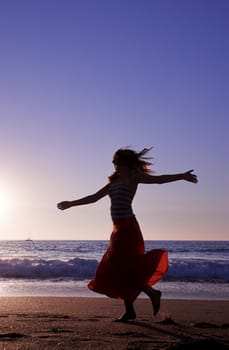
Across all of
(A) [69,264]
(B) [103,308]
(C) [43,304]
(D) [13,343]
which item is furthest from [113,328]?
(A) [69,264]

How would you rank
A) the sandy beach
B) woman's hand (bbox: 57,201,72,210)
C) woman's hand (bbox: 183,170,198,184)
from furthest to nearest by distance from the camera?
woman's hand (bbox: 57,201,72,210) < woman's hand (bbox: 183,170,198,184) < the sandy beach

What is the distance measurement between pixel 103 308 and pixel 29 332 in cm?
279

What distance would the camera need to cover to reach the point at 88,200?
595 centimetres

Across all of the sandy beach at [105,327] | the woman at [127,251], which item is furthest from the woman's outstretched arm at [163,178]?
the sandy beach at [105,327]

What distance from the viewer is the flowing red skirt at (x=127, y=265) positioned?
5570mm

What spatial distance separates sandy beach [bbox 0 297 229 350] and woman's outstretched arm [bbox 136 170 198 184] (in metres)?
1.42

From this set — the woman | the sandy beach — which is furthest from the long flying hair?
the sandy beach

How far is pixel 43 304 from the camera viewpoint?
765 cm

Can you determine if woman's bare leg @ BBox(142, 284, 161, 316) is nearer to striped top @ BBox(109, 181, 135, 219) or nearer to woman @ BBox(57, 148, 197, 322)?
woman @ BBox(57, 148, 197, 322)

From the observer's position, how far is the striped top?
5680mm

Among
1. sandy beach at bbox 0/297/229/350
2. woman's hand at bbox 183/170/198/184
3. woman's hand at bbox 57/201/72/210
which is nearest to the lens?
sandy beach at bbox 0/297/229/350

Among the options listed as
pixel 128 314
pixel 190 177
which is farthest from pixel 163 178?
pixel 128 314

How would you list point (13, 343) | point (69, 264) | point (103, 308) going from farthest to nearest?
1. point (69, 264)
2. point (103, 308)
3. point (13, 343)

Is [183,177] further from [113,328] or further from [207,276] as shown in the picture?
[207,276]
